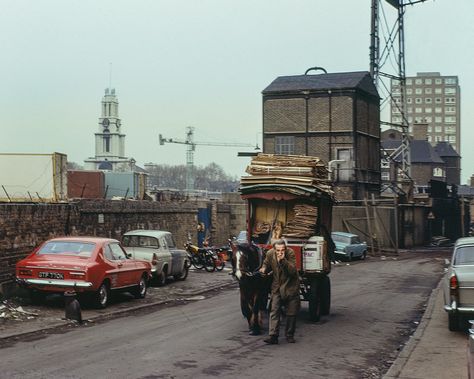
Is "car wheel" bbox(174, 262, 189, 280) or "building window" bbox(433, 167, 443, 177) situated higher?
"building window" bbox(433, 167, 443, 177)

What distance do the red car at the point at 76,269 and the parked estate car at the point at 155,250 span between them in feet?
13.4

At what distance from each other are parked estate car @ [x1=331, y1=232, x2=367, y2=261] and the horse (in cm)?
2528

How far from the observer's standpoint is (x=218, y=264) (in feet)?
98.7

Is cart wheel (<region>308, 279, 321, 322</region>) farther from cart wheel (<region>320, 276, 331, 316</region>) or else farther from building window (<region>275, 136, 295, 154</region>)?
building window (<region>275, 136, 295, 154</region>)

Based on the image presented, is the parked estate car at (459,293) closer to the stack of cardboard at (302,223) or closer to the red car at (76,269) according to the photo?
the stack of cardboard at (302,223)

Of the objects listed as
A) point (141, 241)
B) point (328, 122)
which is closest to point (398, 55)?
point (328, 122)

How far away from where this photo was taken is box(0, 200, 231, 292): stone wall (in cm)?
1725

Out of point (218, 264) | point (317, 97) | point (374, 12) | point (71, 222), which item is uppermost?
point (374, 12)

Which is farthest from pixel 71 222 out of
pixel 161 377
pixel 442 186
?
pixel 442 186

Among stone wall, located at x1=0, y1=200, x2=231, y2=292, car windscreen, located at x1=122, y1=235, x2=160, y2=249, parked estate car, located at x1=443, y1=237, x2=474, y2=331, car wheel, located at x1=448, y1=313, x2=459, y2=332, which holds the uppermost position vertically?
stone wall, located at x1=0, y1=200, x2=231, y2=292

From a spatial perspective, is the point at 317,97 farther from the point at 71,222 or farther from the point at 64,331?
the point at 64,331

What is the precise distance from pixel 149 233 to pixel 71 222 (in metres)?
2.74

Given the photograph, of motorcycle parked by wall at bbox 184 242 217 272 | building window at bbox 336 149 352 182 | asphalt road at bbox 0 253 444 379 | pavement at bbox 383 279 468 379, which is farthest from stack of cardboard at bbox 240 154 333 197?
building window at bbox 336 149 352 182

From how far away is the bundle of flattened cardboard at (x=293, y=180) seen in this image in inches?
592
